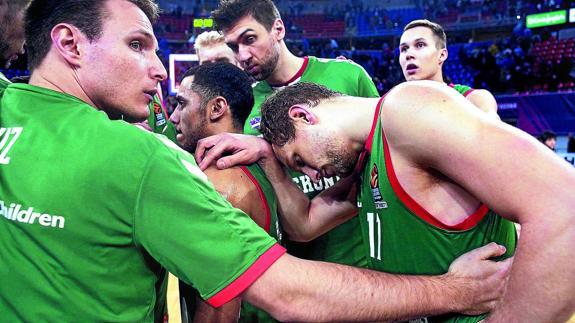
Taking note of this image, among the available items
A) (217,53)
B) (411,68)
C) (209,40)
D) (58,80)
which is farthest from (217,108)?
(411,68)

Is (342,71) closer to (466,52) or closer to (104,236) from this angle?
(104,236)

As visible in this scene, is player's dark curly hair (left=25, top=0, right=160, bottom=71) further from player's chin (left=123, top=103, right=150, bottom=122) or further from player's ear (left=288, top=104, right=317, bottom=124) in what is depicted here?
player's ear (left=288, top=104, right=317, bottom=124)

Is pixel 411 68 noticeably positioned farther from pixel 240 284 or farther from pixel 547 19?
pixel 547 19

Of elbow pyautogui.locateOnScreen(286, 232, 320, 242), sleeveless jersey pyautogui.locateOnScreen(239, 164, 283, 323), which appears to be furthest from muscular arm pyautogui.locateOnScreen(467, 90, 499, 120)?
sleeveless jersey pyautogui.locateOnScreen(239, 164, 283, 323)

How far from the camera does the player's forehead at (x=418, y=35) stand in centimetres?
465

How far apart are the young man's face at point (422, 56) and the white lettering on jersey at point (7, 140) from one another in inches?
151

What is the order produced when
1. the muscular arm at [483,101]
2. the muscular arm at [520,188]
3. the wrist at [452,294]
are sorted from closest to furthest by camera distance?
the muscular arm at [520,188], the wrist at [452,294], the muscular arm at [483,101]

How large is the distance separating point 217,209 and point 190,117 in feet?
4.11

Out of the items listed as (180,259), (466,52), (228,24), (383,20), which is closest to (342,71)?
(228,24)

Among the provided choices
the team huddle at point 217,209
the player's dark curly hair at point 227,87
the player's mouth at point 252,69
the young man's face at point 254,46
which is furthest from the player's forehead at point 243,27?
the team huddle at point 217,209

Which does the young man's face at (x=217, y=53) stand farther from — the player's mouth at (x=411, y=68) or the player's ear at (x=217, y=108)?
the player's ear at (x=217, y=108)

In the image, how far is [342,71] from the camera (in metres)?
3.05

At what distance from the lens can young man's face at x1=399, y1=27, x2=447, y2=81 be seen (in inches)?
181

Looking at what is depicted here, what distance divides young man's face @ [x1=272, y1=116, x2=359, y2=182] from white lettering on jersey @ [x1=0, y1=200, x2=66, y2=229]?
1.05 metres
